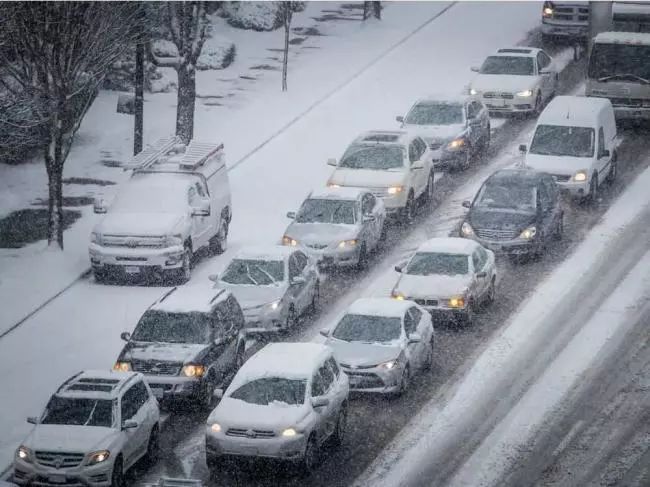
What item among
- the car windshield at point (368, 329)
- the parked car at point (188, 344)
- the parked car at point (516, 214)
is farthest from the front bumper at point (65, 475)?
the parked car at point (516, 214)

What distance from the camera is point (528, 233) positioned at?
111 feet

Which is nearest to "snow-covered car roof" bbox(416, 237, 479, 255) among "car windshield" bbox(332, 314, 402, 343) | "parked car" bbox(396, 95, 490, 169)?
Answer: "car windshield" bbox(332, 314, 402, 343)

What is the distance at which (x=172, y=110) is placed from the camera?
→ 148 feet

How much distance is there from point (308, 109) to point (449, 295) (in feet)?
53.5

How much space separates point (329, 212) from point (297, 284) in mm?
3749

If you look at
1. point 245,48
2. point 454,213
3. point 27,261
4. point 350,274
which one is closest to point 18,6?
point 27,261

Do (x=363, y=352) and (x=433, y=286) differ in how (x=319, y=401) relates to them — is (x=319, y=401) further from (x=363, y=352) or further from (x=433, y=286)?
(x=433, y=286)

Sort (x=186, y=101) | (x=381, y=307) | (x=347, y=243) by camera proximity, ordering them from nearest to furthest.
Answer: (x=381, y=307) → (x=347, y=243) → (x=186, y=101)

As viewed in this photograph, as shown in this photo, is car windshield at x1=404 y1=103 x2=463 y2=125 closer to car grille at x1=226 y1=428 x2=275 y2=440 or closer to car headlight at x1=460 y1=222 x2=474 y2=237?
car headlight at x1=460 y1=222 x2=474 y2=237

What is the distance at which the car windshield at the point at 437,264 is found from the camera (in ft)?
102

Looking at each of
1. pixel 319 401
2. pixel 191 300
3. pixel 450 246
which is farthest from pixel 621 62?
pixel 319 401

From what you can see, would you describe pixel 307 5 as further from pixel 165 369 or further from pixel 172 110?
pixel 165 369

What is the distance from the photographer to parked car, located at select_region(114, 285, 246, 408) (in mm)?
26266

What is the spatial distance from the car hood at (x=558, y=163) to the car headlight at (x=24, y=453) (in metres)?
17.7
